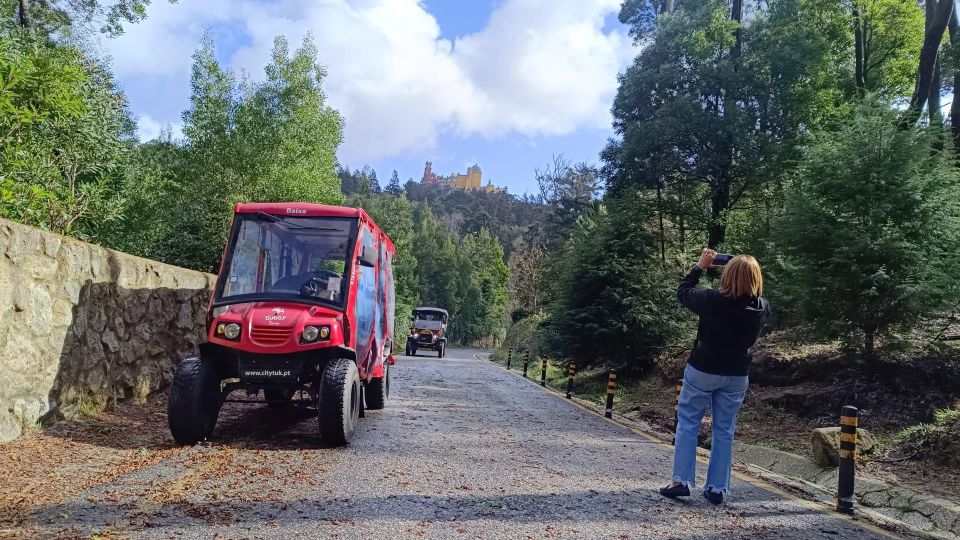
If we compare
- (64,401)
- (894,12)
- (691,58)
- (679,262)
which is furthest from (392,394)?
(894,12)

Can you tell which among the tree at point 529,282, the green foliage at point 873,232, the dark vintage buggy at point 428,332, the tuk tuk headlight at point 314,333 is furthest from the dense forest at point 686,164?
the tree at point 529,282

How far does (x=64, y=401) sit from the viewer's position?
6934mm

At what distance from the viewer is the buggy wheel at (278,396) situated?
718 centimetres

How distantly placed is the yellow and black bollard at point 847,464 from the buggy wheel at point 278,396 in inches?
215

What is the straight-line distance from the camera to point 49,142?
10102 mm

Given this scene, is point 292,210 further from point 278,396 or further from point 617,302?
point 617,302

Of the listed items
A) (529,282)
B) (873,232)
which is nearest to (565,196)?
(529,282)

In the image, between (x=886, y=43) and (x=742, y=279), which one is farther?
(x=886, y=43)

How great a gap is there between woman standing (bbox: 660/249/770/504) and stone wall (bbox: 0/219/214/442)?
597 centimetres

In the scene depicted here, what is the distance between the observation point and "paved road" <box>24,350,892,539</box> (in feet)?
13.6

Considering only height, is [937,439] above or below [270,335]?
below

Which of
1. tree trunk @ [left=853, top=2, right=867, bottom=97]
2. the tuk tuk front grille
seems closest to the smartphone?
the tuk tuk front grille

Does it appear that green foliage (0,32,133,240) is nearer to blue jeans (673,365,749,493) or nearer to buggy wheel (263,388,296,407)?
buggy wheel (263,388,296,407)

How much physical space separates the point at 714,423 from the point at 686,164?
1849 cm
